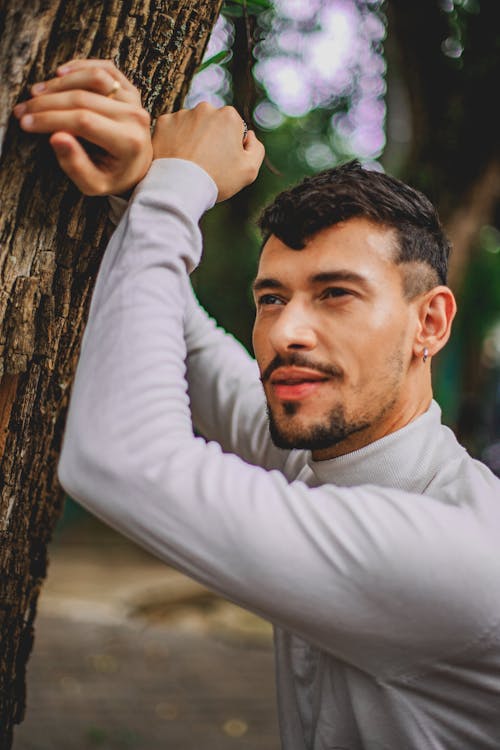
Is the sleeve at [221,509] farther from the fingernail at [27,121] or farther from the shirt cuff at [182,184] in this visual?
the fingernail at [27,121]

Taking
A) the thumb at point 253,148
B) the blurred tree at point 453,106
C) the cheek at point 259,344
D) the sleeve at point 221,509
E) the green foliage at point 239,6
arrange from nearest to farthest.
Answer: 1. the sleeve at point 221,509
2. the thumb at point 253,148
3. the cheek at point 259,344
4. the green foliage at point 239,6
5. the blurred tree at point 453,106

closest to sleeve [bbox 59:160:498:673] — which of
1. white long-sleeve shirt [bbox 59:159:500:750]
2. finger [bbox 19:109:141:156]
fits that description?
white long-sleeve shirt [bbox 59:159:500:750]

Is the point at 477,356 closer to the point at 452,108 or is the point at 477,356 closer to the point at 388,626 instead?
the point at 452,108

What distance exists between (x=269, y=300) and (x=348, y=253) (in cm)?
27

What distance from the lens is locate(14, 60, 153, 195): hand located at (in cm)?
153

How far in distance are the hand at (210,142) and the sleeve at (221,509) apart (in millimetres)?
146

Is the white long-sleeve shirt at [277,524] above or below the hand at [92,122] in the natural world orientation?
below

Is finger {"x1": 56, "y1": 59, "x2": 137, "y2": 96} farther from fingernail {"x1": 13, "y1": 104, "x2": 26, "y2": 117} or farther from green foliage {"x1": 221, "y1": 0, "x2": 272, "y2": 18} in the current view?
green foliage {"x1": 221, "y1": 0, "x2": 272, "y2": 18}

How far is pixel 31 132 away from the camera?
1580 millimetres

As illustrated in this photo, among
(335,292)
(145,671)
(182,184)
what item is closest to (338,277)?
(335,292)

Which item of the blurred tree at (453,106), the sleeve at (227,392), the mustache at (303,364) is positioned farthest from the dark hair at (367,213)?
the blurred tree at (453,106)

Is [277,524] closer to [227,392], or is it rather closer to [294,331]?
[294,331]

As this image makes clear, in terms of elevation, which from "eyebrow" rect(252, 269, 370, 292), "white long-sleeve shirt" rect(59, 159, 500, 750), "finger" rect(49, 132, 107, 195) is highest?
"finger" rect(49, 132, 107, 195)

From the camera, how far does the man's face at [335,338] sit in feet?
6.37
